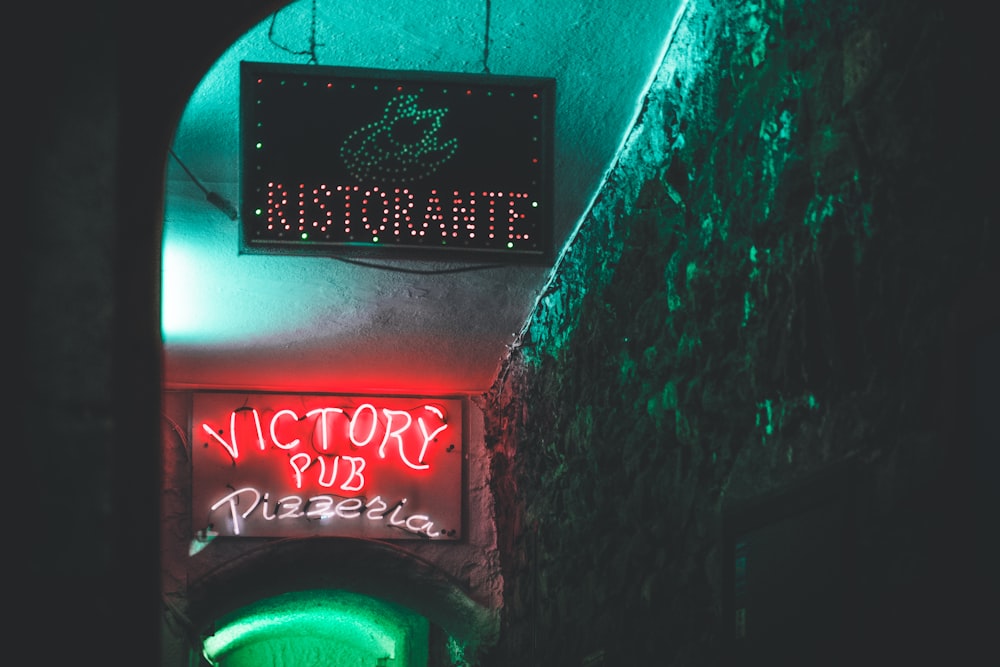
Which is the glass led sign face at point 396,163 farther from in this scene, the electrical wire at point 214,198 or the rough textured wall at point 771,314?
the electrical wire at point 214,198

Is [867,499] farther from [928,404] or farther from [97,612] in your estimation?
[97,612]

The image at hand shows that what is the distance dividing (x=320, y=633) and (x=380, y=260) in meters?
11.0

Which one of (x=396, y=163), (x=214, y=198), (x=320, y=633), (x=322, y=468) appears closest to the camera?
(x=396, y=163)

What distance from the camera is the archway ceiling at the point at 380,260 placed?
395cm

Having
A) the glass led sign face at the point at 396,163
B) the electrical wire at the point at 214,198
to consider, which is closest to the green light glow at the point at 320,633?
the electrical wire at the point at 214,198

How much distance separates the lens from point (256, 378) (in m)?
7.38

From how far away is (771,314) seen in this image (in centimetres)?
289

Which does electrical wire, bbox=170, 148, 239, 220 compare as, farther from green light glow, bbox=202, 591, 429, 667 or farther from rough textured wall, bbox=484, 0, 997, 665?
green light glow, bbox=202, 591, 429, 667

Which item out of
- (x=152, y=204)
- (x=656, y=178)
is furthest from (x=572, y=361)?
(x=152, y=204)

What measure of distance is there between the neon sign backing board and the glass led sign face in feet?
13.4

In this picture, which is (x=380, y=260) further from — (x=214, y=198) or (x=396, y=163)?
(x=396, y=163)

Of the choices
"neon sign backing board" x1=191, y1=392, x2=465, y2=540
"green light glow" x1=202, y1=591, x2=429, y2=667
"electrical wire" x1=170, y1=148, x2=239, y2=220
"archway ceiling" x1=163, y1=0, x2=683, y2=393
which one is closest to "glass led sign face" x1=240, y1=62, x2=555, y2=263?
Result: "archway ceiling" x1=163, y1=0, x2=683, y2=393

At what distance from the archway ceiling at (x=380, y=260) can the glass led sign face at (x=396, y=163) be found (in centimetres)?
44

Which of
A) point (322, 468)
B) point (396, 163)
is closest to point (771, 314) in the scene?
point (396, 163)
